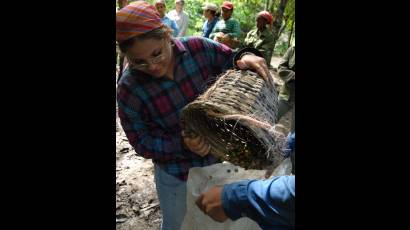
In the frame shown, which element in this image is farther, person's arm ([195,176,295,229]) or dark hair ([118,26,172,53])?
dark hair ([118,26,172,53])

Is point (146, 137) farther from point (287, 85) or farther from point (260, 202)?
point (287, 85)

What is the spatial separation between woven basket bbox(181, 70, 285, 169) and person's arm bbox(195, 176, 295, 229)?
20cm

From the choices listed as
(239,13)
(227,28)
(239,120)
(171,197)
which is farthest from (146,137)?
(239,13)

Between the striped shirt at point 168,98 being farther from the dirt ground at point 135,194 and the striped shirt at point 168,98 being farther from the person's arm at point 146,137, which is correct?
the dirt ground at point 135,194

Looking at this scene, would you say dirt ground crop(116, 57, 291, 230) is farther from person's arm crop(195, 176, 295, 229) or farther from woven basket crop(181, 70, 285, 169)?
person's arm crop(195, 176, 295, 229)

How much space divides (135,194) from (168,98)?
1.72m

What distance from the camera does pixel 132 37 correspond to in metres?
1.46

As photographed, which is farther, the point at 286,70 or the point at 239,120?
the point at 286,70

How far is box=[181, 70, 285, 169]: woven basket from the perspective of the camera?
4.19 ft

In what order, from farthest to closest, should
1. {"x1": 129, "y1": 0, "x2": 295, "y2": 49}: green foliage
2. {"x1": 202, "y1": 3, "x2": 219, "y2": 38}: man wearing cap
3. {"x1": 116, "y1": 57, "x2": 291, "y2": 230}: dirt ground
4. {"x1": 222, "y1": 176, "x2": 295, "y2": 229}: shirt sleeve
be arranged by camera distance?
{"x1": 129, "y1": 0, "x2": 295, "y2": 49}: green foliage, {"x1": 202, "y1": 3, "x2": 219, "y2": 38}: man wearing cap, {"x1": 116, "y1": 57, "x2": 291, "y2": 230}: dirt ground, {"x1": 222, "y1": 176, "x2": 295, "y2": 229}: shirt sleeve

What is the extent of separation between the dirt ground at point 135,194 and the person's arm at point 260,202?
1330mm

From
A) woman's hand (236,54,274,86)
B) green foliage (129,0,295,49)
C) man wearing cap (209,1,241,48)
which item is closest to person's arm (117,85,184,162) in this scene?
woman's hand (236,54,274,86)

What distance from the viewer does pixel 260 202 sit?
1112 millimetres
